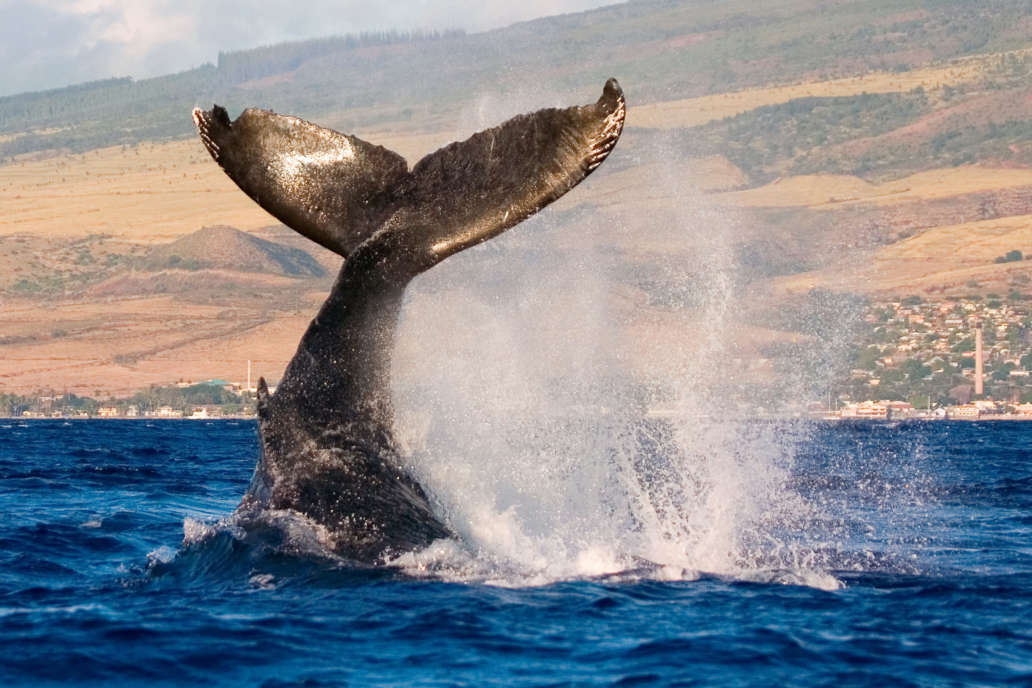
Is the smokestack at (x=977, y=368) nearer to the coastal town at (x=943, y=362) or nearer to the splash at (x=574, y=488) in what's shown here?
the coastal town at (x=943, y=362)

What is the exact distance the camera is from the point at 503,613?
9688mm

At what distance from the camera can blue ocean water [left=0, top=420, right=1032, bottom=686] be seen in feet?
28.1

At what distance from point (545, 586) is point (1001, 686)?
311 cm

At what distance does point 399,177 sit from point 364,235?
1.33ft

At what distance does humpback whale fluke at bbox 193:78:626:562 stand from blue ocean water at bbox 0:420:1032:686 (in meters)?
0.38

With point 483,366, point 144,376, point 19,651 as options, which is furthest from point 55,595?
point 144,376

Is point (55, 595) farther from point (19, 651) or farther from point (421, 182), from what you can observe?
point (421, 182)

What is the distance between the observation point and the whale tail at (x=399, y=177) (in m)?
9.28

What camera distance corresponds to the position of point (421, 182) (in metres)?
9.86

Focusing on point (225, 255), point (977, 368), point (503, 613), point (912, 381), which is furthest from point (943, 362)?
point (503, 613)

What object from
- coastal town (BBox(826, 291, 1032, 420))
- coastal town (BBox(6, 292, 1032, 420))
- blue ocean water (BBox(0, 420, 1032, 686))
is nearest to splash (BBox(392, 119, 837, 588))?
blue ocean water (BBox(0, 420, 1032, 686))

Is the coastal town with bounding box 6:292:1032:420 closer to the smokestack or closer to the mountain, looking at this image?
the smokestack

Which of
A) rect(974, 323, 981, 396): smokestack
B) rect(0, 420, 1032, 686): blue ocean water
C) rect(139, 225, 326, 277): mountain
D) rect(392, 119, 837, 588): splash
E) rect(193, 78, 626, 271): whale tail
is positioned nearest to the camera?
rect(0, 420, 1032, 686): blue ocean water

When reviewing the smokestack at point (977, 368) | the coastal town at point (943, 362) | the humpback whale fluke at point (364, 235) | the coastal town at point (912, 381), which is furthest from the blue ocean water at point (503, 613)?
the smokestack at point (977, 368)
